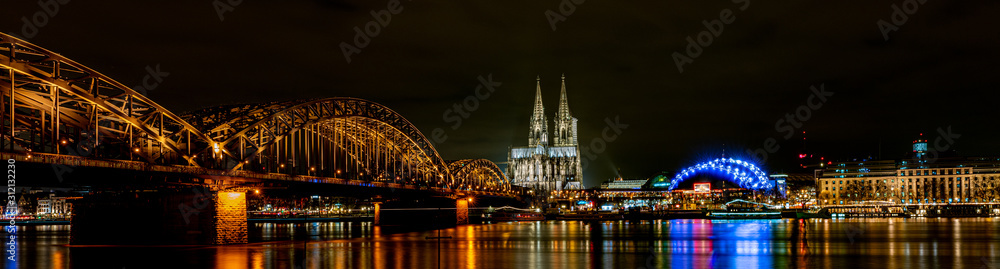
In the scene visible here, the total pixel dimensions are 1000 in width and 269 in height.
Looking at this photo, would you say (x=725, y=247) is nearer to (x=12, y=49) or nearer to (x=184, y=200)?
(x=184, y=200)

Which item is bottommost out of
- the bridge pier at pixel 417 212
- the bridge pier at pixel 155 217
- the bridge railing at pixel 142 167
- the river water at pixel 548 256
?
the bridge pier at pixel 417 212

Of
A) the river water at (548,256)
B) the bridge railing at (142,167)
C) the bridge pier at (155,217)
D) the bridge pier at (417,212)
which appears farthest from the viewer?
the bridge pier at (417,212)

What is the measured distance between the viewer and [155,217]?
61812 millimetres

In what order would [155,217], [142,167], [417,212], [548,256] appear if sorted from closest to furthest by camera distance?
[142,167] < [548,256] < [155,217] < [417,212]

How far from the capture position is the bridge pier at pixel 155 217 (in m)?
61.0

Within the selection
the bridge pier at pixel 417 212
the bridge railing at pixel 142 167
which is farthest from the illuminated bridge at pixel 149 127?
the bridge pier at pixel 417 212

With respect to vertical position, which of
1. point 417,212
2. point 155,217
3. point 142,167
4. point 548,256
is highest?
point 142,167

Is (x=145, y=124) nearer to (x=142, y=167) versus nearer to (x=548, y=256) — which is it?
(x=142, y=167)

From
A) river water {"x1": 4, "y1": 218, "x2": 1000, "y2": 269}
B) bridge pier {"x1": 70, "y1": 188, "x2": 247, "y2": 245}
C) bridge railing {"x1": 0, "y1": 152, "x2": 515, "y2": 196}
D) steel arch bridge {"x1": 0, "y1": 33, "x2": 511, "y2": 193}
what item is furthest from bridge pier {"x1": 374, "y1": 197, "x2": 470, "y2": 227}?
bridge pier {"x1": 70, "y1": 188, "x2": 247, "y2": 245}

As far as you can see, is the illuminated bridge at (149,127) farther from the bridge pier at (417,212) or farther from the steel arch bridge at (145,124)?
the bridge pier at (417,212)

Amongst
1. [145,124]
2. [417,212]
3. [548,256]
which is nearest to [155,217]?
[145,124]

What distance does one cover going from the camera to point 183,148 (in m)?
66.3

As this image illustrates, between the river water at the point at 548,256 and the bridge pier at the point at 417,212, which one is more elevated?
the river water at the point at 548,256

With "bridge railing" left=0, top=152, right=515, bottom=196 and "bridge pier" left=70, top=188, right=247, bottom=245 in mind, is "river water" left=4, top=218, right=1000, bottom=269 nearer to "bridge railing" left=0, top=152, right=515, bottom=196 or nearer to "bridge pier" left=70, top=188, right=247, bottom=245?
"bridge pier" left=70, top=188, right=247, bottom=245
